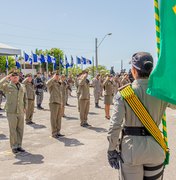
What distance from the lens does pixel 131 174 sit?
3031 millimetres

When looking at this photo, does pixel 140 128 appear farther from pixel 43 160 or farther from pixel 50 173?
pixel 43 160

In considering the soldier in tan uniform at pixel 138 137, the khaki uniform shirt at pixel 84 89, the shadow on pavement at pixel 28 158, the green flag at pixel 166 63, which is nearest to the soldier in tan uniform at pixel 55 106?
the khaki uniform shirt at pixel 84 89

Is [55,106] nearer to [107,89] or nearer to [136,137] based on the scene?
[107,89]

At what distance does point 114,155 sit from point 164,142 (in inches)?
21.6

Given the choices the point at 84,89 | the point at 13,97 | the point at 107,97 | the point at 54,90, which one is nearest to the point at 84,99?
the point at 84,89

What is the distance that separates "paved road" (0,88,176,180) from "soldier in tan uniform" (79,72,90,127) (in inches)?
18.7

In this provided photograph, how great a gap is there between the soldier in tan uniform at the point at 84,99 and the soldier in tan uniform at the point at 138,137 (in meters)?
8.07

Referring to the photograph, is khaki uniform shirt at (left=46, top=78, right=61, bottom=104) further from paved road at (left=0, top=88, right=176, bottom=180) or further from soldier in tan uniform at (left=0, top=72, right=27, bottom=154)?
soldier in tan uniform at (left=0, top=72, right=27, bottom=154)

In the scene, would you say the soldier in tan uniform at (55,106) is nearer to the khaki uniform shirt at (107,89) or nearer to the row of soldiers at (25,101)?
the row of soldiers at (25,101)

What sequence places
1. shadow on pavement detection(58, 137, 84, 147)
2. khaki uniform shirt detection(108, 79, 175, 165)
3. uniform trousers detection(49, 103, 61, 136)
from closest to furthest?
khaki uniform shirt detection(108, 79, 175, 165)
shadow on pavement detection(58, 137, 84, 147)
uniform trousers detection(49, 103, 61, 136)

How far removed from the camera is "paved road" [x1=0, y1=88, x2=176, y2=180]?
5781 millimetres

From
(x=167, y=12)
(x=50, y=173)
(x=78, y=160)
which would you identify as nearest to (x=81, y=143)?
(x=78, y=160)

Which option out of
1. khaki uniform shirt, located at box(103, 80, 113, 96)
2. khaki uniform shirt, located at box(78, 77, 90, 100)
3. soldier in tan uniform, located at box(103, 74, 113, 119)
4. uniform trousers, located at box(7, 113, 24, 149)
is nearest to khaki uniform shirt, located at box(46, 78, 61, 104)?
khaki uniform shirt, located at box(78, 77, 90, 100)

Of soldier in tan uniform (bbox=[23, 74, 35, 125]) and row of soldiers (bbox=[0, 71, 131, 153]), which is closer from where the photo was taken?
row of soldiers (bbox=[0, 71, 131, 153])
